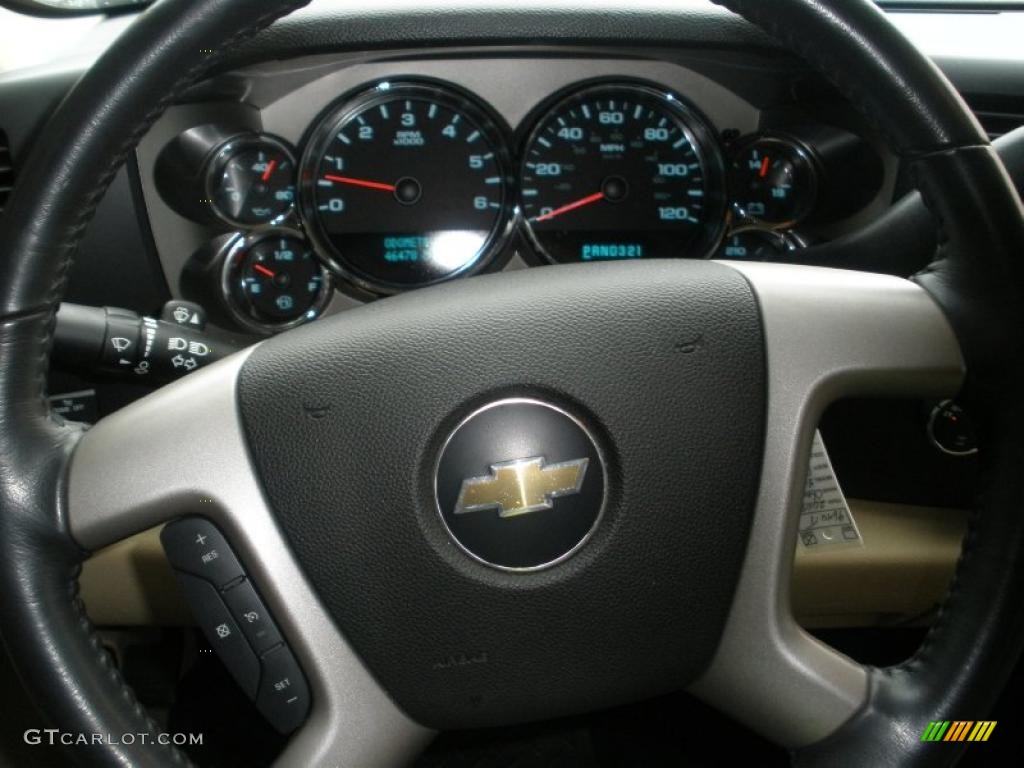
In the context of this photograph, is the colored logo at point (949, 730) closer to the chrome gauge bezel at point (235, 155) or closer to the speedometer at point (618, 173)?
the speedometer at point (618, 173)

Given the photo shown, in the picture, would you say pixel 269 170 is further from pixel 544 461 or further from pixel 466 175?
pixel 544 461

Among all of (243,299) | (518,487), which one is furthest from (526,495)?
(243,299)

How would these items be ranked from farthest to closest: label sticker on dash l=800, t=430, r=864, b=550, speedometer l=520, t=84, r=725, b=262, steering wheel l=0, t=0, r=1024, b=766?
speedometer l=520, t=84, r=725, b=262, label sticker on dash l=800, t=430, r=864, b=550, steering wheel l=0, t=0, r=1024, b=766

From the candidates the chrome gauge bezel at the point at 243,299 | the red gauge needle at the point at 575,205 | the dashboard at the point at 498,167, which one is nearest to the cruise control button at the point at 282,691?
the dashboard at the point at 498,167

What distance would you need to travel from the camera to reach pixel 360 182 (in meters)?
1.79

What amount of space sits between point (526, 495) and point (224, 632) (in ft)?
0.88

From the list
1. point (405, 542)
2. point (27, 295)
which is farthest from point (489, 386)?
point (27, 295)

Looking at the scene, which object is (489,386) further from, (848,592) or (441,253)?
(441,253)

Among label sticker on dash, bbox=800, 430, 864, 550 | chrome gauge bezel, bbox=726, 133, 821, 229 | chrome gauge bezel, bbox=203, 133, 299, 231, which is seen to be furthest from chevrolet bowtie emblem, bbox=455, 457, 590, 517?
chrome gauge bezel, bbox=726, 133, 821, 229

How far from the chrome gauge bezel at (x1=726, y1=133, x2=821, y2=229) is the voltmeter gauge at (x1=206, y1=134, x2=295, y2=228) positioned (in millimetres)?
745

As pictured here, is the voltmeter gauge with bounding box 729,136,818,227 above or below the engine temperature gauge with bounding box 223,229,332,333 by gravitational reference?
above

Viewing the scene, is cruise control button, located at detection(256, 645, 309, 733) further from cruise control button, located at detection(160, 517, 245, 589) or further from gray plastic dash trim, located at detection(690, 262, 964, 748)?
gray plastic dash trim, located at detection(690, 262, 964, 748)

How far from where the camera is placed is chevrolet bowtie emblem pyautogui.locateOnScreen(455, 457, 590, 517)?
35.1 inches

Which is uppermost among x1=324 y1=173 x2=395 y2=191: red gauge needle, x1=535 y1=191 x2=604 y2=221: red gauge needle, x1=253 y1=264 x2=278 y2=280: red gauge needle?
x1=324 y1=173 x2=395 y2=191: red gauge needle
